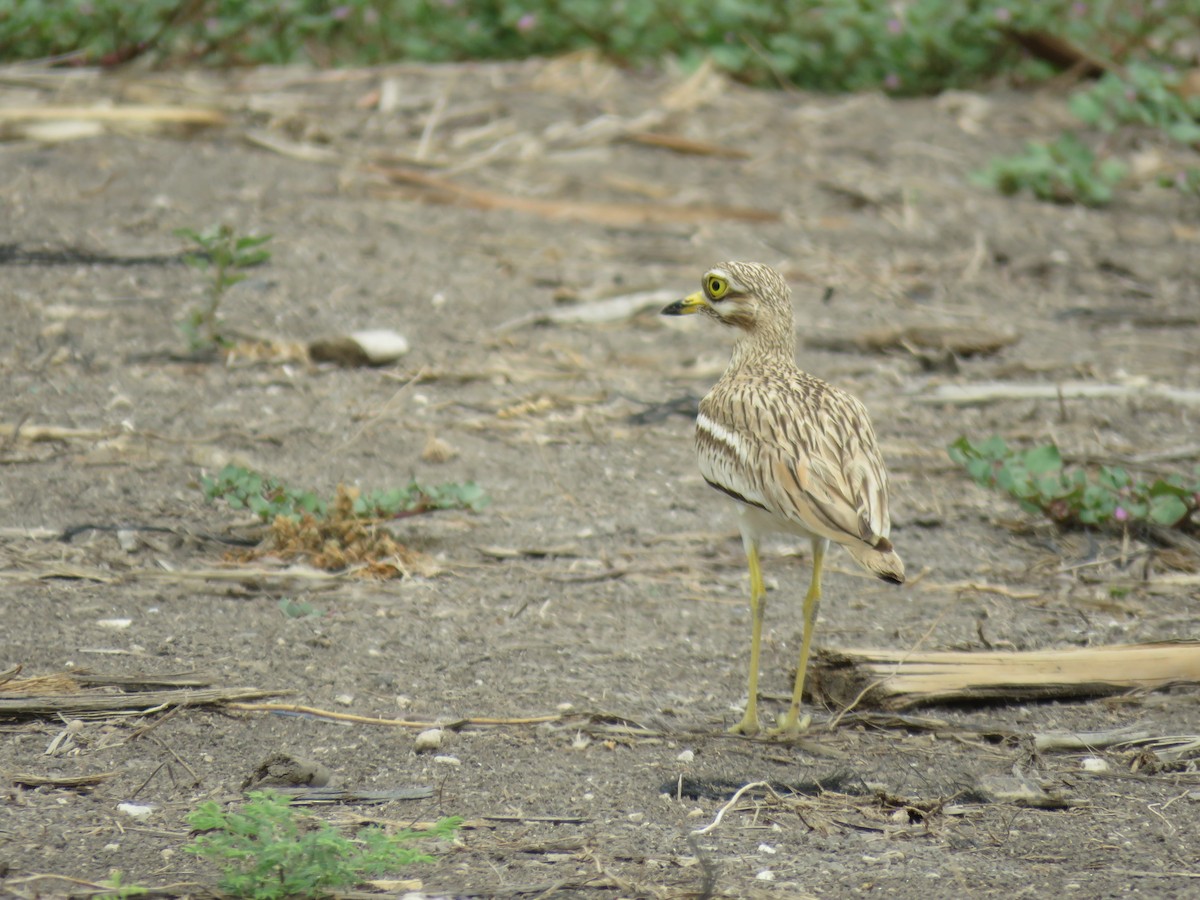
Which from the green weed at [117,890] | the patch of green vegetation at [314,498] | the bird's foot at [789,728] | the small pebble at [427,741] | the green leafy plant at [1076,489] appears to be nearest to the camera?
the green weed at [117,890]

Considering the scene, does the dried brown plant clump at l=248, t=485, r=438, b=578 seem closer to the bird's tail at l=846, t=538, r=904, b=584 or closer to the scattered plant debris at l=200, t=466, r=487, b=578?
the scattered plant debris at l=200, t=466, r=487, b=578

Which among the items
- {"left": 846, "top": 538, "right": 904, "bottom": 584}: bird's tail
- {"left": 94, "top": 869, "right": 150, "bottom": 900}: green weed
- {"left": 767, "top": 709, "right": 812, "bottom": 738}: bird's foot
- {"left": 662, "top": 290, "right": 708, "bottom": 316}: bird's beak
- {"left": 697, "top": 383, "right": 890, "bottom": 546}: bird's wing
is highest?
{"left": 662, "top": 290, "right": 708, "bottom": 316}: bird's beak

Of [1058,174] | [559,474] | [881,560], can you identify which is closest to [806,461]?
[881,560]

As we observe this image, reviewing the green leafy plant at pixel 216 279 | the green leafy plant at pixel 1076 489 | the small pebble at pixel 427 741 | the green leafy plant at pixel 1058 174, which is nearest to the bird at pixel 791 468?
the small pebble at pixel 427 741

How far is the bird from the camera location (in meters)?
3.91

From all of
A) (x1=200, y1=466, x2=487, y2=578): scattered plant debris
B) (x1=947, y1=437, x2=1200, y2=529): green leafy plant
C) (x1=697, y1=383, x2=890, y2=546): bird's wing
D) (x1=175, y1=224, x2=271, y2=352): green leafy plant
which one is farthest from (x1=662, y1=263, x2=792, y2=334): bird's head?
(x1=175, y1=224, x2=271, y2=352): green leafy plant

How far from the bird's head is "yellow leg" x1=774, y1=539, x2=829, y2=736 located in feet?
2.80

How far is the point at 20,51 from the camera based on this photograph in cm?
927

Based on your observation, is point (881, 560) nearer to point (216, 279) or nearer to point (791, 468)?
point (791, 468)

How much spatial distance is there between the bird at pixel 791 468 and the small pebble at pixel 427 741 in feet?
2.69

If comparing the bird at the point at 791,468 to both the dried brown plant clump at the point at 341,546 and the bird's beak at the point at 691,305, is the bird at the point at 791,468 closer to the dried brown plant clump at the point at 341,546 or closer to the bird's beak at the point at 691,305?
the bird's beak at the point at 691,305

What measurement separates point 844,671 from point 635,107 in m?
7.03

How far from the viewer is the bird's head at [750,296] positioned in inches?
188

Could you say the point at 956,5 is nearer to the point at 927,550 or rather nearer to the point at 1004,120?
the point at 1004,120
